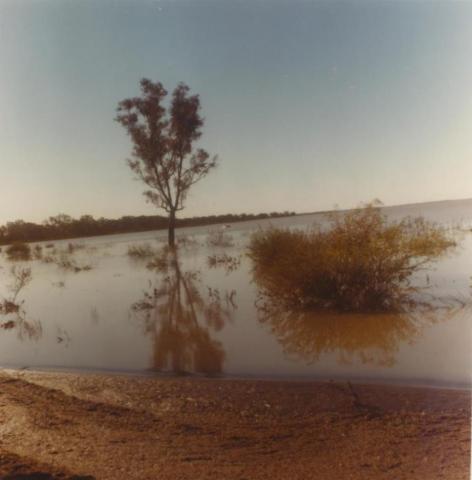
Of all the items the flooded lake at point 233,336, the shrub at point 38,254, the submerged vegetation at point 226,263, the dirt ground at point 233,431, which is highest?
the shrub at point 38,254

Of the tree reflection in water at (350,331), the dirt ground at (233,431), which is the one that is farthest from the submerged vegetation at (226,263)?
the dirt ground at (233,431)

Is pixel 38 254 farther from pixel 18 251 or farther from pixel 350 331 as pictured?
pixel 350 331

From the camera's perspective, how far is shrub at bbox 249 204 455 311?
8.29 m

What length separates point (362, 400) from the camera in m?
4.98

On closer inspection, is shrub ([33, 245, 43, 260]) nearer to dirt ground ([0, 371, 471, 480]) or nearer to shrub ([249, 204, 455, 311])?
shrub ([249, 204, 455, 311])

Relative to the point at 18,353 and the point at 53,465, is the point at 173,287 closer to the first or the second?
the point at 18,353

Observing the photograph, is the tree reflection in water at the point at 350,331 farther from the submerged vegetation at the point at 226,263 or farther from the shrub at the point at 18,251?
the shrub at the point at 18,251

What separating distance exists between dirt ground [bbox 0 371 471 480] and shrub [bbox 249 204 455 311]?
3.36 meters

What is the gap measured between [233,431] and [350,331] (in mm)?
3917

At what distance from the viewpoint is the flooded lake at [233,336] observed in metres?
6.57

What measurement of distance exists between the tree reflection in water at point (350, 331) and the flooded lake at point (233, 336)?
0.02 m

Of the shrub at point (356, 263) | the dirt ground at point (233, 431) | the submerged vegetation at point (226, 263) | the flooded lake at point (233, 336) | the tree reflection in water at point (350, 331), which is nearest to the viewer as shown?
the dirt ground at point (233, 431)

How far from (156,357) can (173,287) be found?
20.2 feet

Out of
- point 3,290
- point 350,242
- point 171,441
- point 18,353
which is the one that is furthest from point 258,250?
point 3,290
